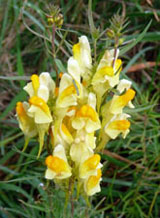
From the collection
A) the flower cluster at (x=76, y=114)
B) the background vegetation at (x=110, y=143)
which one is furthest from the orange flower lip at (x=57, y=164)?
the background vegetation at (x=110, y=143)

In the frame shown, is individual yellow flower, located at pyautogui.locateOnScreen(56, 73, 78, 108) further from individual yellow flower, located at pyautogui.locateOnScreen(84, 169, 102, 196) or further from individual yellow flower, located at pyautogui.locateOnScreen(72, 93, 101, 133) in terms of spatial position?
individual yellow flower, located at pyautogui.locateOnScreen(84, 169, 102, 196)

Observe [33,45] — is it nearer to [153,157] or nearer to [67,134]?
[153,157]

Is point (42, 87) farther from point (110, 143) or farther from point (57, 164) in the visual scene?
point (110, 143)

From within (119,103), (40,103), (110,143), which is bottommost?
(110,143)

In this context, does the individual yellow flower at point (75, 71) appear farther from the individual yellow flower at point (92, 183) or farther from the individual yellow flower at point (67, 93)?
the individual yellow flower at point (92, 183)

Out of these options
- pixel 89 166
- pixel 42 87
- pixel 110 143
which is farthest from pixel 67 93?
pixel 110 143

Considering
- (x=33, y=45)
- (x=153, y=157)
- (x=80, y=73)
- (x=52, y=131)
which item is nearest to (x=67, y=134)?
(x=52, y=131)
